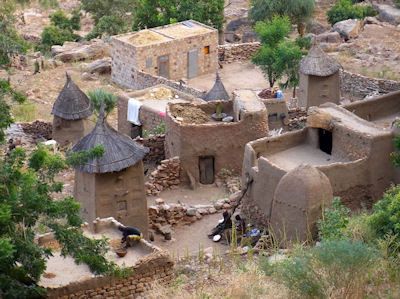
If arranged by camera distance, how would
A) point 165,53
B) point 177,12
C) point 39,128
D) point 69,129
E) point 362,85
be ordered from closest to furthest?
point 69,129, point 39,128, point 362,85, point 165,53, point 177,12

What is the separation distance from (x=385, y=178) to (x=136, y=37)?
1718 cm

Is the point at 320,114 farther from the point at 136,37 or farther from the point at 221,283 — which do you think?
the point at 136,37

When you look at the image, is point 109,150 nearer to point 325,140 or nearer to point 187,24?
point 325,140

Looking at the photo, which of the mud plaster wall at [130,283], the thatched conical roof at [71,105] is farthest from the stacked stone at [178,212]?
the thatched conical roof at [71,105]

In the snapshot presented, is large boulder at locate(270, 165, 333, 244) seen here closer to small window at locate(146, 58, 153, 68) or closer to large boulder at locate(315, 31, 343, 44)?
small window at locate(146, 58, 153, 68)

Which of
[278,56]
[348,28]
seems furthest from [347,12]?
[278,56]

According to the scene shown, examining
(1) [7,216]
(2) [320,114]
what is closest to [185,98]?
(2) [320,114]

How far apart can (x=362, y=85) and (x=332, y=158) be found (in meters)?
12.3

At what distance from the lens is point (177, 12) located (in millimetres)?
38250

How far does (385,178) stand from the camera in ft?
64.9

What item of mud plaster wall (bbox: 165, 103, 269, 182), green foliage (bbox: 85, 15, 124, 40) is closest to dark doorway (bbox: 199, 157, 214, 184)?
mud plaster wall (bbox: 165, 103, 269, 182)

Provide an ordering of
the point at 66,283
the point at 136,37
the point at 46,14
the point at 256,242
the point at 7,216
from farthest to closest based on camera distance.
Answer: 1. the point at 46,14
2. the point at 136,37
3. the point at 256,242
4. the point at 66,283
5. the point at 7,216

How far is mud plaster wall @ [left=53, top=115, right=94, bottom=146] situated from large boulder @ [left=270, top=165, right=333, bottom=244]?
33.5ft

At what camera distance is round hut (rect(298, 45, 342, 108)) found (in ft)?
90.2
